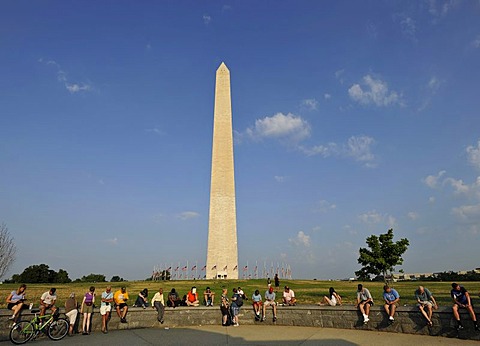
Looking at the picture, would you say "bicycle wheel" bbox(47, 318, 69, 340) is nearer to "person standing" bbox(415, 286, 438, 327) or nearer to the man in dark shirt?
"person standing" bbox(415, 286, 438, 327)

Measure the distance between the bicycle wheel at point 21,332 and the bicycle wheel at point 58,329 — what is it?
0.55 metres

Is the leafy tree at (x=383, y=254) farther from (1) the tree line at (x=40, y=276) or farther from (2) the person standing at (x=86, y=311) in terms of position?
(1) the tree line at (x=40, y=276)

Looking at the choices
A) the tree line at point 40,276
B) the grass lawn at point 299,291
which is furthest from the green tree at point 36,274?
the grass lawn at point 299,291

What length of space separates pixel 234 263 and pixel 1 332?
3163 cm

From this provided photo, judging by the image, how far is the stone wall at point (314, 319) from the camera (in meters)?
9.50

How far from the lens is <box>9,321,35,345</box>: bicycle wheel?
9.93 metres

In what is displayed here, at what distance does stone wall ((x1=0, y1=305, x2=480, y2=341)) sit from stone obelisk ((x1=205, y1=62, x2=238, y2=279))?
27.7m

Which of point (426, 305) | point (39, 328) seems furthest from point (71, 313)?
point (426, 305)

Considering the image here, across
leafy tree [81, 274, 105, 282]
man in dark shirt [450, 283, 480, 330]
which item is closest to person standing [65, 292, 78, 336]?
man in dark shirt [450, 283, 480, 330]

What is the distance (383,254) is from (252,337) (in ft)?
106

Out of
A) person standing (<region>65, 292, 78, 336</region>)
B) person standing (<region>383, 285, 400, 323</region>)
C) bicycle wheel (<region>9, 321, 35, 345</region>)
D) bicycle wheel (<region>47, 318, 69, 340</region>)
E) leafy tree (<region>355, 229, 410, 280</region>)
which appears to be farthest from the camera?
leafy tree (<region>355, 229, 410, 280</region>)

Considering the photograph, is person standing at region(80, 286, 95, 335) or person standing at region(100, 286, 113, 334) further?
person standing at region(100, 286, 113, 334)

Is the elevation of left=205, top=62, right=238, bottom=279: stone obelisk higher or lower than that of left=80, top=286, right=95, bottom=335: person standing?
higher

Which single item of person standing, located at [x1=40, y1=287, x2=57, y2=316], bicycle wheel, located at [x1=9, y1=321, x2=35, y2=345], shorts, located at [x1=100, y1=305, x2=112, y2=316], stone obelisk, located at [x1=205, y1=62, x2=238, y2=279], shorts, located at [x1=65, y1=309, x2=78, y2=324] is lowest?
bicycle wheel, located at [x1=9, y1=321, x2=35, y2=345]
